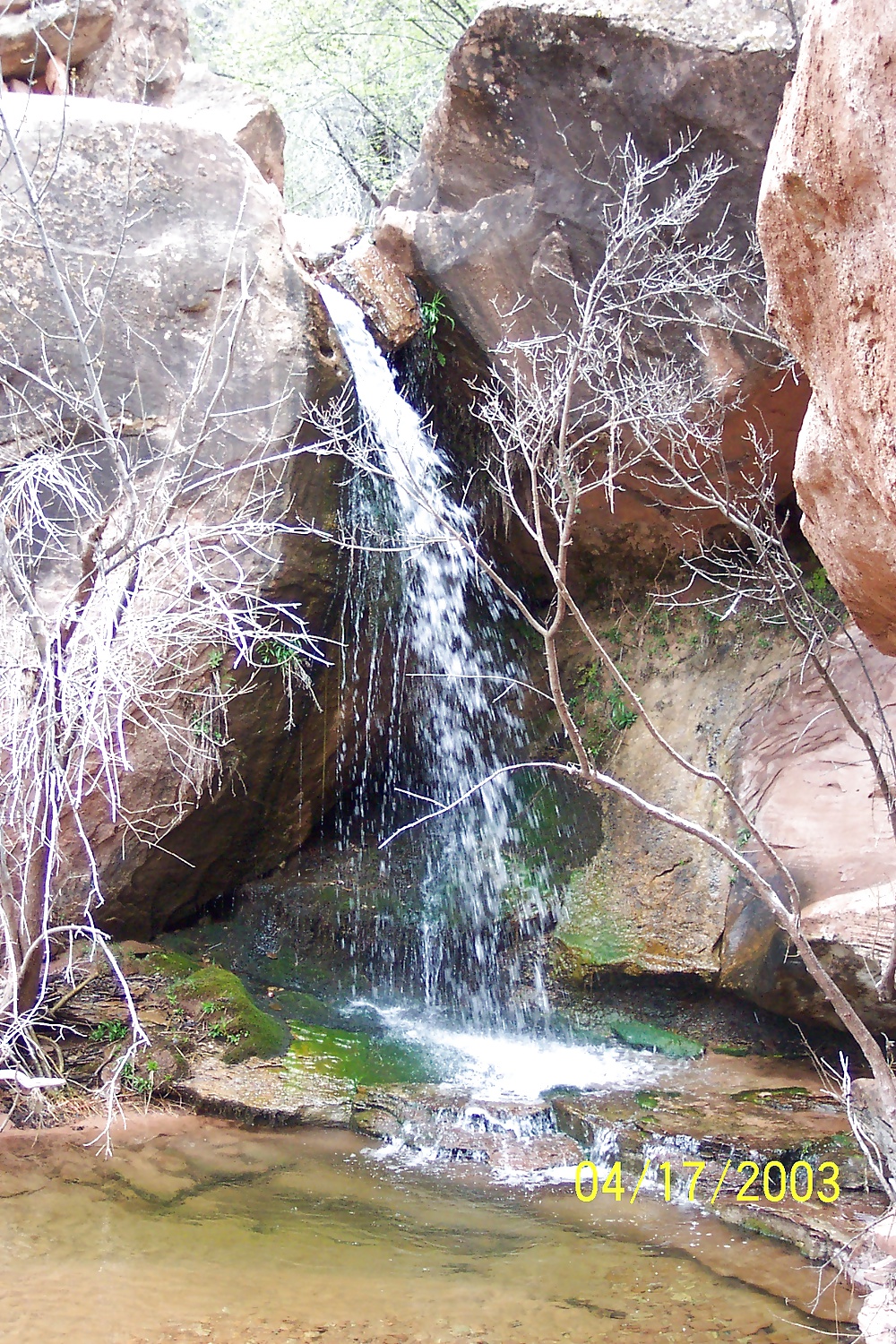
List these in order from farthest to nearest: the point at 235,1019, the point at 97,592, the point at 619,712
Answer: the point at 619,712
the point at 235,1019
the point at 97,592

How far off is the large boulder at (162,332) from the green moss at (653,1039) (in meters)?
2.98

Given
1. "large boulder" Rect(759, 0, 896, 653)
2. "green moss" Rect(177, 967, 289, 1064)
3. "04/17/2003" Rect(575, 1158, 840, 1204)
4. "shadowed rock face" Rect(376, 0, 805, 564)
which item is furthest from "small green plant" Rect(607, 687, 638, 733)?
"large boulder" Rect(759, 0, 896, 653)

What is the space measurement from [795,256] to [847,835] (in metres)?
4.31

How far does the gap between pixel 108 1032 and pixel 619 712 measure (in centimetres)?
440

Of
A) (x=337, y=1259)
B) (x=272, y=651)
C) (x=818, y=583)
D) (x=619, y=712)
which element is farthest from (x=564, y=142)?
(x=337, y=1259)

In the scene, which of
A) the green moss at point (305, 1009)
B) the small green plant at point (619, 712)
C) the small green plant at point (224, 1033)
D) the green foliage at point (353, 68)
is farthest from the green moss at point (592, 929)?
the green foliage at point (353, 68)

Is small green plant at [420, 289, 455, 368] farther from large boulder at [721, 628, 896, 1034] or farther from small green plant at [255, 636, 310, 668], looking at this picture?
large boulder at [721, 628, 896, 1034]

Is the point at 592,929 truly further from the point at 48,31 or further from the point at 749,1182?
the point at 48,31

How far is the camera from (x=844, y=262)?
2.23m

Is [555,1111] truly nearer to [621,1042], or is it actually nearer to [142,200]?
[621,1042]

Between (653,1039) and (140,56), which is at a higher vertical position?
(140,56)

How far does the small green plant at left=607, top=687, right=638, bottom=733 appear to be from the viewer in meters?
8.08

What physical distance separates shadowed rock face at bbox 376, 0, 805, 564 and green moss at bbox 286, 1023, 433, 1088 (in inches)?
172

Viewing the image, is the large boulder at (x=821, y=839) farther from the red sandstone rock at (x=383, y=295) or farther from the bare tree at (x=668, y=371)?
the red sandstone rock at (x=383, y=295)
